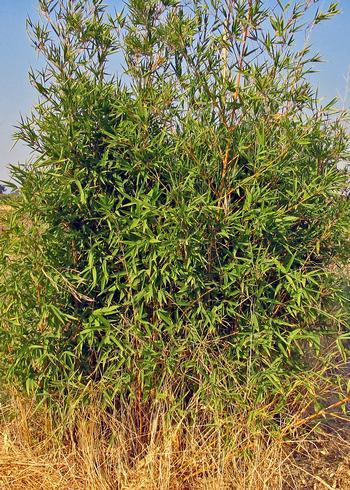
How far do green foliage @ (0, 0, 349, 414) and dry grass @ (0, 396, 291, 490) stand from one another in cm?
A: 18

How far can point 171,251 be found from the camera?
2.78 m

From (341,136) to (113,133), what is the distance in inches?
45.9

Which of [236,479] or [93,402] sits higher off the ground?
[93,402]

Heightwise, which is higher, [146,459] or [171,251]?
[171,251]

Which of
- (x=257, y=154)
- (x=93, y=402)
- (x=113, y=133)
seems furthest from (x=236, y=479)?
(x=113, y=133)

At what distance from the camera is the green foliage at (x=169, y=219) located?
9.36 ft

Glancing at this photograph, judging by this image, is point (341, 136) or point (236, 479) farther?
point (341, 136)

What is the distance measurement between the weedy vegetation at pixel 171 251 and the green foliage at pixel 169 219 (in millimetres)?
11

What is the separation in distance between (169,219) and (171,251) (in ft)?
0.51

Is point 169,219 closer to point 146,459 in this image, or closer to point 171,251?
point 171,251

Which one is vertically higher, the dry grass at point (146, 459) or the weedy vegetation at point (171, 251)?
the weedy vegetation at point (171, 251)

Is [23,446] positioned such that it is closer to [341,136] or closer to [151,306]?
[151,306]

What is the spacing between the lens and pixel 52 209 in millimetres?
2887

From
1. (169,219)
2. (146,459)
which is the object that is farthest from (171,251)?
(146,459)
